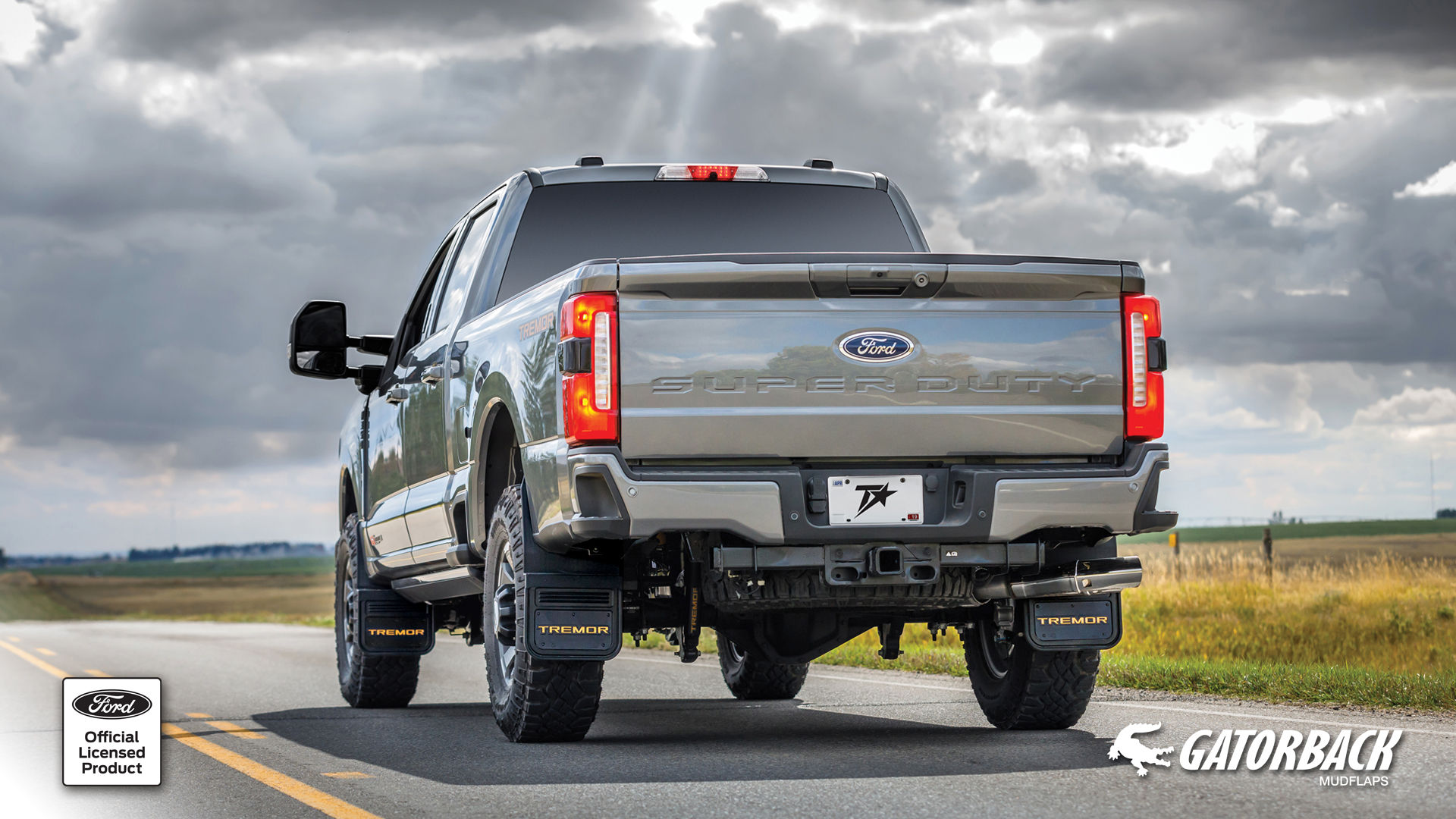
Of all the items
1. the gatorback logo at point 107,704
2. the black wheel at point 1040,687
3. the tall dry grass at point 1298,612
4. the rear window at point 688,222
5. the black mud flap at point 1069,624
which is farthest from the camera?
the tall dry grass at point 1298,612

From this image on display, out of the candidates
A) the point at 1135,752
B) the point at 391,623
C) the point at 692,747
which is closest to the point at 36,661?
the point at 391,623

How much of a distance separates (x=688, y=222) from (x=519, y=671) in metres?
2.87

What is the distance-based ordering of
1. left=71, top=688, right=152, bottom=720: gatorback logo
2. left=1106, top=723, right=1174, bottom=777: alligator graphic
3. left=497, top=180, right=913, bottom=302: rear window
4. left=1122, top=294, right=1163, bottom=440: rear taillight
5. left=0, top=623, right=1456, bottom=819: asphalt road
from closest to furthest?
left=0, top=623, right=1456, bottom=819: asphalt road, left=71, top=688, right=152, bottom=720: gatorback logo, left=1106, top=723, right=1174, bottom=777: alligator graphic, left=1122, top=294, right=1163, bottom=440: rear taillight, left=497, top=180, right=913, bottom=302: rear window

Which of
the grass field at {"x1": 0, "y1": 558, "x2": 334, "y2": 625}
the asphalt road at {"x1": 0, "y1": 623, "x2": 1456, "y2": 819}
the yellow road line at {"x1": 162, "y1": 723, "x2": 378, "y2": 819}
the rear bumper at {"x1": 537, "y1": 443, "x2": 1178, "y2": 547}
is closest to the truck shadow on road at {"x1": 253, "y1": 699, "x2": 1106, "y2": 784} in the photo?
the asphalt road at {"x1": 0, "y1": 623, "x2": 1456, "y2": 819}

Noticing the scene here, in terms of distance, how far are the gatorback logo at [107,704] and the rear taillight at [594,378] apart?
6.28ft

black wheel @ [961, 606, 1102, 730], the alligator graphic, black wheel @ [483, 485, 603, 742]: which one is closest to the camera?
the alligator graphic

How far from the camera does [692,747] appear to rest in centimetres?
798

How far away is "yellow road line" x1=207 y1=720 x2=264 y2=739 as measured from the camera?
9.09 m

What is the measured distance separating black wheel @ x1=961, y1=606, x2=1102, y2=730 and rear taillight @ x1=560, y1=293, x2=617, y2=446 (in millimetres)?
2533

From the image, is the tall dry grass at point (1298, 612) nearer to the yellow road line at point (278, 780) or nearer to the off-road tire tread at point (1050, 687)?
the off-road tire tread at point (1050, 687)

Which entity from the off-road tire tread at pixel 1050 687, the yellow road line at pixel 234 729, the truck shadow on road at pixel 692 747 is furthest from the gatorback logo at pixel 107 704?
the off-road tire tread at pixel 1050 687

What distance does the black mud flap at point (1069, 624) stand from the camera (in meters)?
7.50

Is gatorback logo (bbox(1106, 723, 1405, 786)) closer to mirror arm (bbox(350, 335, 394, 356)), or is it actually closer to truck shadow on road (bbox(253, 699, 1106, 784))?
truck shadow on road (bbox(253, 699, 1106, 784))

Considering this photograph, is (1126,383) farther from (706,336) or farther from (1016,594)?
(706,336)
